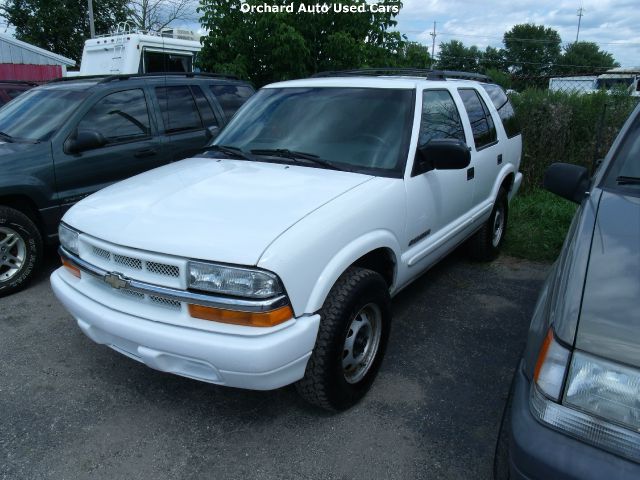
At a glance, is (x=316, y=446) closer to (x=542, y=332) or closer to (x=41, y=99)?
(x=542, y=332)

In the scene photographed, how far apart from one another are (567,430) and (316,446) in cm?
139


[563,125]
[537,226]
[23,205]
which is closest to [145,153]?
[23,205]

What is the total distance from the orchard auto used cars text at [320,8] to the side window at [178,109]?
8.23 ft

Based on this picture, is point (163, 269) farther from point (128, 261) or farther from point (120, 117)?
point (120, 117)

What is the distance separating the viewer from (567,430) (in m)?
1.52

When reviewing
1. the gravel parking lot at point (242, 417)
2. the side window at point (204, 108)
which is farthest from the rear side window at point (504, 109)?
the side window at point (204, 108)

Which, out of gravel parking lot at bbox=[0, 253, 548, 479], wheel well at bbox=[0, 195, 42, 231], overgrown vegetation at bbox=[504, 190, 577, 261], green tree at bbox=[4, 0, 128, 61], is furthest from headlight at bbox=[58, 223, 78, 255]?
green tree at bbox=[4, 0, 128, 61]

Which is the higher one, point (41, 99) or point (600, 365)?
point (41, 99)

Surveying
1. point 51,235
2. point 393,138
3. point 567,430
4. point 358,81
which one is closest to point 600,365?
point 567,430

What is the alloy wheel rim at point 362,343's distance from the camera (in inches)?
109

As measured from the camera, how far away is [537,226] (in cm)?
614

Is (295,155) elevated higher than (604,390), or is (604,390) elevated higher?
(295,155)

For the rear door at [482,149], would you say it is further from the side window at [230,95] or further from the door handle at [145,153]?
the door handle at [145,153]

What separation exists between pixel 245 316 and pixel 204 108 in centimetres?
421
